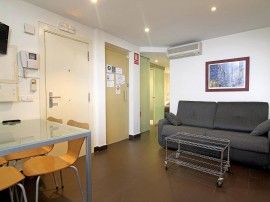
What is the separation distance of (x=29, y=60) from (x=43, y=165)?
1498mm

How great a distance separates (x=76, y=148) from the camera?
1.60 meters

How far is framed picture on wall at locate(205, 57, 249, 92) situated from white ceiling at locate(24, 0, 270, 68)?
58 cm

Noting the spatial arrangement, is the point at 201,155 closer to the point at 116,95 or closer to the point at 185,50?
the point at 116,95

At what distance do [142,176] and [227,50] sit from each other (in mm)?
2984

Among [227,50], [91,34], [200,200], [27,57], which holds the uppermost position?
[91,34]

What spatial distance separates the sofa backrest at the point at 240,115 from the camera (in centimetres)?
294

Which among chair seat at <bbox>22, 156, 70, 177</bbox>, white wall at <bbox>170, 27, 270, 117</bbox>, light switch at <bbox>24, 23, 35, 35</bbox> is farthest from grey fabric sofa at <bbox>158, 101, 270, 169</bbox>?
light switch at <bbox>24, 23, 35, 35</bbox>

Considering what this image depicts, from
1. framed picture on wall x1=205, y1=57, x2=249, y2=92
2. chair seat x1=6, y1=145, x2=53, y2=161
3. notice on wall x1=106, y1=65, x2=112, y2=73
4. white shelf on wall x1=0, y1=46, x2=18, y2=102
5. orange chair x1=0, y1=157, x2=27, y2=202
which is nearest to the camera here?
orange chair x1=0, y1=157, x2=27, y2=202

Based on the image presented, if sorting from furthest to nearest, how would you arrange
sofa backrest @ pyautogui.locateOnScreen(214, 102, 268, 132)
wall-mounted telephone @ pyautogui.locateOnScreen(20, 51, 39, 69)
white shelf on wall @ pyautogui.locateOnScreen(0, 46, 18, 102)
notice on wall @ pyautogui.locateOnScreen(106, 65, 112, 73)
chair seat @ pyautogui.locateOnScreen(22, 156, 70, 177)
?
notice on wall @ pyautogui.locateOnScreen(106, 65, 112, 73)
sofa backrest @ pyautogui.locateOnScreen(214, 102, 268, 132)
wall-mounted telephone @ pyautogui.locateOnScreen(20, 51, 39, 69)
white shelf on wall @ pyautogui.locateOnScreen(0, 46, 18, 102)
chair seat @ pyautogui.locateOnScreen(22, 156, 70, 177)

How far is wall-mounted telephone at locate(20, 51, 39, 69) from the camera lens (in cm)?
225

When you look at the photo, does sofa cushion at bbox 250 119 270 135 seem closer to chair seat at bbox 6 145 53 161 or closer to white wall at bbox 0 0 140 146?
white wall at bbox 0 0 140 146

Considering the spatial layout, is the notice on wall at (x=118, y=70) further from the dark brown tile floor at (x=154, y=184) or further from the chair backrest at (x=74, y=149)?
the chair backrest at (x=74, y=149)

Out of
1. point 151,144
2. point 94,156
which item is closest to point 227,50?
point 151,144

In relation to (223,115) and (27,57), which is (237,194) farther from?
(27,57)
